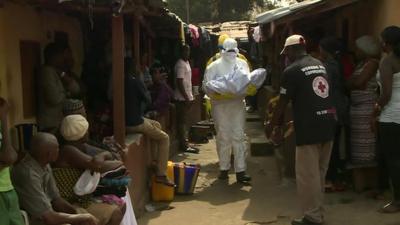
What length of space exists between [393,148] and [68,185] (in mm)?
3342

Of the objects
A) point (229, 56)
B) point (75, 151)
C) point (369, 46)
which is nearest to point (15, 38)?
point (75, 151)

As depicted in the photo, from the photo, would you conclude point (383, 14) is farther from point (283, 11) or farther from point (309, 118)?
point (283, 11)

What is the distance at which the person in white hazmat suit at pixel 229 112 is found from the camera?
795cm

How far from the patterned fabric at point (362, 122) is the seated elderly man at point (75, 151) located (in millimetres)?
3369

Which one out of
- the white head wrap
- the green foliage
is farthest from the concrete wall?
the green foliage

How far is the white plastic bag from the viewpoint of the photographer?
14.7 feet

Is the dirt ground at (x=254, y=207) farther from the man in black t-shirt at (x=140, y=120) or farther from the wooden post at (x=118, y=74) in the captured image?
the wooden post at (x=118, y=74)

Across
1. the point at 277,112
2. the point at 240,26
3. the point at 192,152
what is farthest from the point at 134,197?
the point at 240,26

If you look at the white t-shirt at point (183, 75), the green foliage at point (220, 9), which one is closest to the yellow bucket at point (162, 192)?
the white t-shirt at point (183, 75)

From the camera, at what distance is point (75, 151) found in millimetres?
4574

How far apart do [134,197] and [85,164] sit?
195 cm

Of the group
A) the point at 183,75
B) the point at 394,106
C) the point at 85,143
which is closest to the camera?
the point at 85,143

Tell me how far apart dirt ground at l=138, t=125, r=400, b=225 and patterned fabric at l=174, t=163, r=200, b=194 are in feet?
0.37

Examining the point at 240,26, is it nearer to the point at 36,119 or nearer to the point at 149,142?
the point at 149,142
